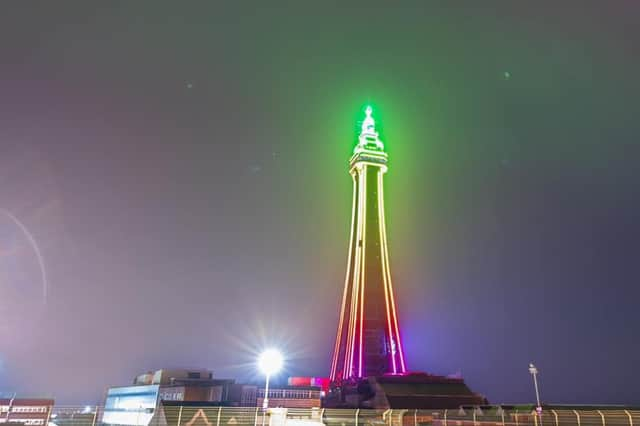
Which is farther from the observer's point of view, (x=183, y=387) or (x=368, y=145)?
(x=368, y=145)

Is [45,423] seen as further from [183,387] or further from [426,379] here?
[183,387]

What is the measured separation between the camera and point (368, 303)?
5431cm

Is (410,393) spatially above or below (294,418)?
above

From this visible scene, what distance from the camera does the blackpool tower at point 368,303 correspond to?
52.2 metres

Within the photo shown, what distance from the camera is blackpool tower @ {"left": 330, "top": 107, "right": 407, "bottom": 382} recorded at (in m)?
52.2


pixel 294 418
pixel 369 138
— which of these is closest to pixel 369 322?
pixel 369 138

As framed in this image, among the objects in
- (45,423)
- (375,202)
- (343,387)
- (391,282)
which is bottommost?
(45,423)

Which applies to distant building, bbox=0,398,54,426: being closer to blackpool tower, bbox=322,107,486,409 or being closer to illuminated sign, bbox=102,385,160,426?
blackpool tower, bbox=322,107,486,409

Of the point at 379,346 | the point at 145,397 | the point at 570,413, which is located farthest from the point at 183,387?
the point at 570,413

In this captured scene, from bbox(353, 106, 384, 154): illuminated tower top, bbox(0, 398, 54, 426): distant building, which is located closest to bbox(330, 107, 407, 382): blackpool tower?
bbox(353, 106, 384, 154): illuminated tower top

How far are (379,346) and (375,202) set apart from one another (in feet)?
61.7

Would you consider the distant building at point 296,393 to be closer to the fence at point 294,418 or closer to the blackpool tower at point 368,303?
the blackpool tower at point 368,303

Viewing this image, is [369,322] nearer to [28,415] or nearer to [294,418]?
[294,418]

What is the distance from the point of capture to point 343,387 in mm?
50250
